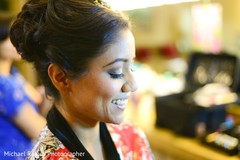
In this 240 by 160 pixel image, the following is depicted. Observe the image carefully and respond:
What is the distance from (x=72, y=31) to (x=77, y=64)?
0.27 feet

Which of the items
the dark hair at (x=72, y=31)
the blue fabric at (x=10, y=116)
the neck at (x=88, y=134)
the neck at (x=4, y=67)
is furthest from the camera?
the neck at (x=4, y=67)

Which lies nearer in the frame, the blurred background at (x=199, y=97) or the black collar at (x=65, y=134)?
the black collar at (x=65, y=134)

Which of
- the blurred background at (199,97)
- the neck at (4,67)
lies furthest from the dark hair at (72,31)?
the neck at (4,67)

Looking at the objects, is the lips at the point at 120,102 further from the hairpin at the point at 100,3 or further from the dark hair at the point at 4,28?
the dark hair at the point at 4,28

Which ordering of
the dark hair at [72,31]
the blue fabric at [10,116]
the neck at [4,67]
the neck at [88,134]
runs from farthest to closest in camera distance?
1. the neck at [4,67]
2. the blue fabric at [10,116]
3. the neck at [88,134]
4. the dark hair at [72,31]

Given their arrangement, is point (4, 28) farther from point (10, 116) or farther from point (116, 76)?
point (116, 76)

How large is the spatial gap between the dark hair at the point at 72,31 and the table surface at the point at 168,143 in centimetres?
47

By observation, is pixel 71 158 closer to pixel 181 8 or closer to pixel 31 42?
pixel 31 42

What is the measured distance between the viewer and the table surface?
1.28 metres

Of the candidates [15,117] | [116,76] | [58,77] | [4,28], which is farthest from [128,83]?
[4,28]

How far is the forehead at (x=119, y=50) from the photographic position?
770mm

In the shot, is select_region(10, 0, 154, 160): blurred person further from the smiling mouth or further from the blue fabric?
the blue fabric

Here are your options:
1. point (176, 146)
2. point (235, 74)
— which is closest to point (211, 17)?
point (235, 74)

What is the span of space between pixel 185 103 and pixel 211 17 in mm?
575
